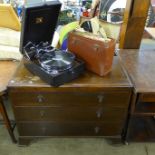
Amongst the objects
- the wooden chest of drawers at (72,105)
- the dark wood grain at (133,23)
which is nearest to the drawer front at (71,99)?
the wooden chest of drawers at (72,105)

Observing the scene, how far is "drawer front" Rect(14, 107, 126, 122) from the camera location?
4.42ft

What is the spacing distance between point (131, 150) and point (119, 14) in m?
1.18

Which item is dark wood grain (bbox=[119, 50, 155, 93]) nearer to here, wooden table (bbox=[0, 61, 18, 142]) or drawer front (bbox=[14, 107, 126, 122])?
drawer front (bbox=[14, 107, 126, 122])

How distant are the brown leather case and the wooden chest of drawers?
7 centimetres

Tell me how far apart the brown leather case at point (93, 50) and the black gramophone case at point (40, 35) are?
0.06 meters

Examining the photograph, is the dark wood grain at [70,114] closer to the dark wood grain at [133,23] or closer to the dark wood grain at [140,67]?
the dark wood grain at [140,67]

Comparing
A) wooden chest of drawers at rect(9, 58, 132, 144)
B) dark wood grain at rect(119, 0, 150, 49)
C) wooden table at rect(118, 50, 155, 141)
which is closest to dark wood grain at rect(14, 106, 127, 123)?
wooden chest of drawers at rect(9, 58, 132, 144)

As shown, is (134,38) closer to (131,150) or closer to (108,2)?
(108,2)

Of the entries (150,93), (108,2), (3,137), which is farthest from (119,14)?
(3,137)

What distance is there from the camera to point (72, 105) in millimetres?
1322

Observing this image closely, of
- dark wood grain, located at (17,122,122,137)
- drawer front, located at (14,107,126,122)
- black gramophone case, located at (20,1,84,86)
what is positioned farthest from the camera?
dark wood grain, located at (17,122,122,137)

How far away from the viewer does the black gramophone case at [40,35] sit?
118 centimetres

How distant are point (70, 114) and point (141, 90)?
503 mm

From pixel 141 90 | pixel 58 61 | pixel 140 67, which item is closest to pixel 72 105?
pixel 58 61
